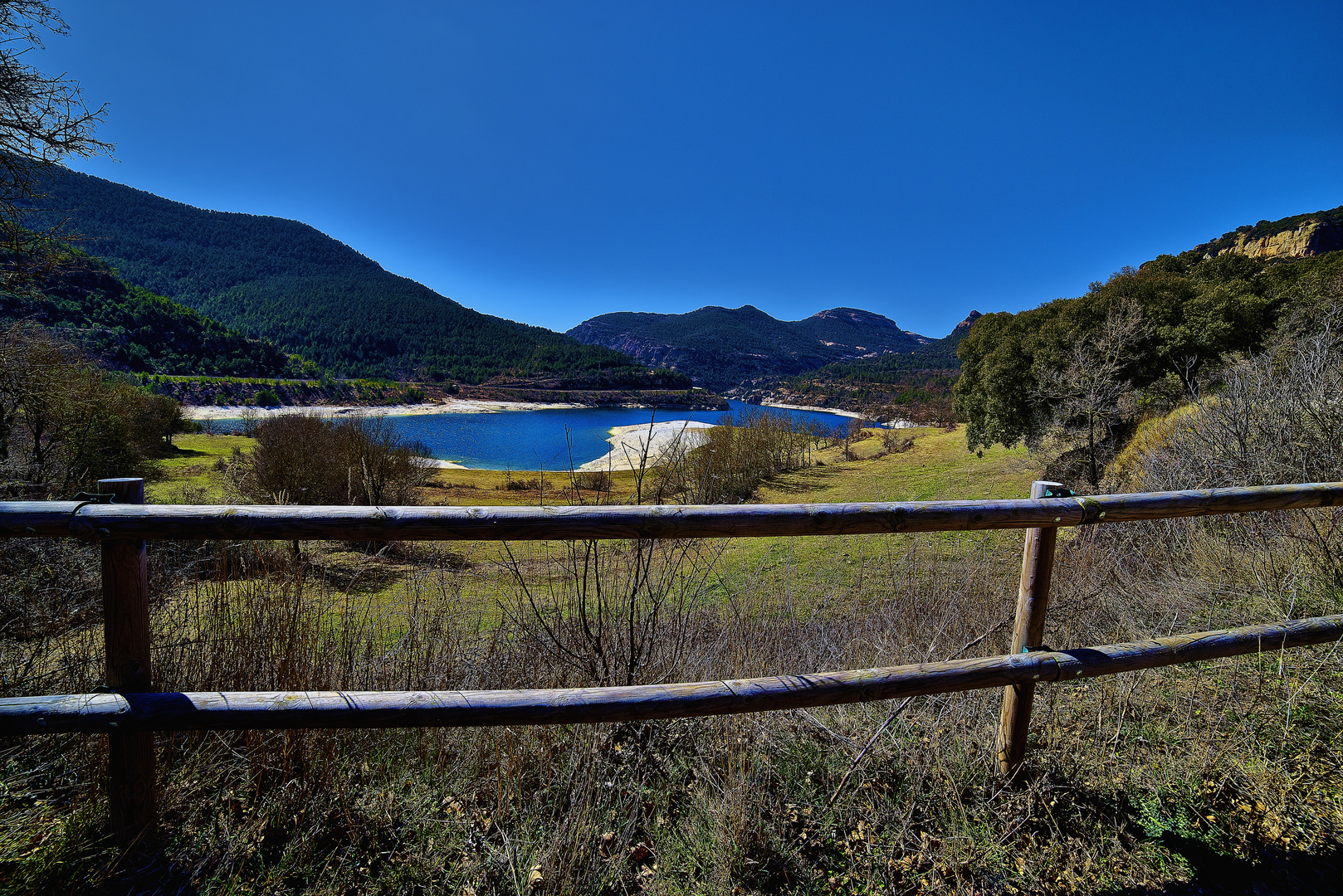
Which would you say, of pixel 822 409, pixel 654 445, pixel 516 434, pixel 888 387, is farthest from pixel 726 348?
pixel 654 445

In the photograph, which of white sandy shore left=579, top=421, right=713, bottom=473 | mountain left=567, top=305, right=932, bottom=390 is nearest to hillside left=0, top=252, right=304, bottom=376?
white sandy shore left=579, top=421, right=713, bottom=473

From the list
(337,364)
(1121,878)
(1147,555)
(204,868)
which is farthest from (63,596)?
(337,364)

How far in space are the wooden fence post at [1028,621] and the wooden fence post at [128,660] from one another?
2.93 m

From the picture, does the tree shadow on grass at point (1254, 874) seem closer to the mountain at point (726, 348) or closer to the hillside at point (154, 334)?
the hillside at point (154, 334)

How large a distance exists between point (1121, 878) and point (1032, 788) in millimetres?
321

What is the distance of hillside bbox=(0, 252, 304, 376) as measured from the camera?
61500 mm

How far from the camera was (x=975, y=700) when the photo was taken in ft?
8.48

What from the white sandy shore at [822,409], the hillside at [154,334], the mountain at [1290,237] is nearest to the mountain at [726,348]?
the white sandy shore at [822,409]

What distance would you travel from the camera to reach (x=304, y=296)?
13562 centimetres

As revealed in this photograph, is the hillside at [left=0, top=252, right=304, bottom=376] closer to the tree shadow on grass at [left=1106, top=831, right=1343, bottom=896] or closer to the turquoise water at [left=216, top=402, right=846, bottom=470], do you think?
the turquoise water at [left=216, top=402, right=846, bottom=470]

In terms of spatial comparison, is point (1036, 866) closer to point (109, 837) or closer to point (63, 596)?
point (109, 837)

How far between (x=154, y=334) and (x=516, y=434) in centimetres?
5344

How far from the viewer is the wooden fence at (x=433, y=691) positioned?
5.26 feet

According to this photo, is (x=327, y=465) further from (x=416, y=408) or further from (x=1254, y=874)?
(x=416, y=408)
